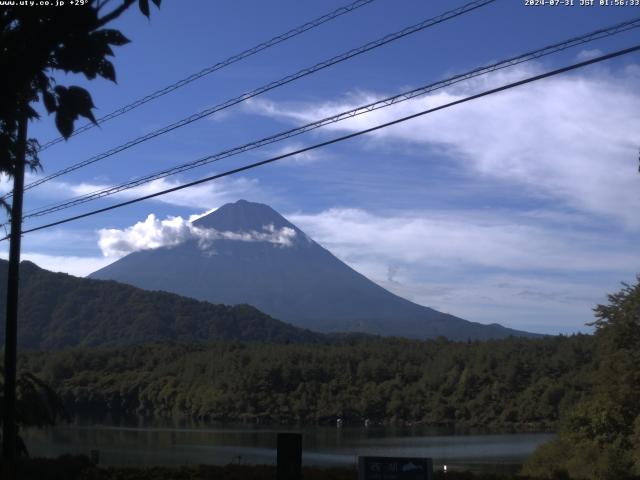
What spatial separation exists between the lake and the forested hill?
97.3 metres

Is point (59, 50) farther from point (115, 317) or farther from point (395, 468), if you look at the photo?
point (115, 317)

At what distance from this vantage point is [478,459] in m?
47.8

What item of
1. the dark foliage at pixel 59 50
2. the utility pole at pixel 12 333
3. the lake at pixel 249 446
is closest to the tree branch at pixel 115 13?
the dark foliage at pixel 59 50

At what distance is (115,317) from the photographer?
184625 millimetres

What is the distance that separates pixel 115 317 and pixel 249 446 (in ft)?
442

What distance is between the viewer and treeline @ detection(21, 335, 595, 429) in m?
86.8

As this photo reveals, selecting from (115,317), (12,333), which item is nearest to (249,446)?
(12,333)

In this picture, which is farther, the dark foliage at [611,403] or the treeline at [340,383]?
the treeline at [340,383]

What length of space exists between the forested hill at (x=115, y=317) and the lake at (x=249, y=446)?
319 ft

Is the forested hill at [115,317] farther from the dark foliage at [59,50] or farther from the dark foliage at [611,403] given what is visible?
the dark foliage at [59,50]

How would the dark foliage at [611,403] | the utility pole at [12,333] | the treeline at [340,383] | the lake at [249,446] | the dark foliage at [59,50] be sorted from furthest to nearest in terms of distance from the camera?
the treeline at [340,383]
the lake at [249,446]
the dark foliage at [611,403]
the utility pole at [12,333]
the dark foliage at [59,50]

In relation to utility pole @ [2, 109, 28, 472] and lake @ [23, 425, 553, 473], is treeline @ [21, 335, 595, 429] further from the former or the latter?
utility pole @ [2, 109, 28, 472]

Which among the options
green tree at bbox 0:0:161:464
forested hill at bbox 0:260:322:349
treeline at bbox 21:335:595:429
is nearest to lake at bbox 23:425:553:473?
treeline at bbox 21:335:595:429

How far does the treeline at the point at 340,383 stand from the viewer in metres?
86.8
